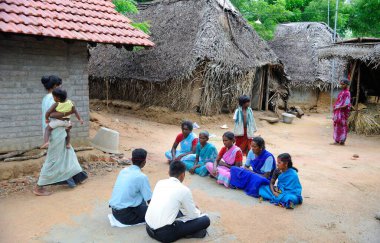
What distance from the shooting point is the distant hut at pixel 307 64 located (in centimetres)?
1833

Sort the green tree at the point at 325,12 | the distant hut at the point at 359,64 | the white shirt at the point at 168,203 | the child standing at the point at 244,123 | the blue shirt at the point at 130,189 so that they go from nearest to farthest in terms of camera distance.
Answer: the white shirt at the point at 168,203, the blue shirt at the point at 130,189, the child standing at the point at 244,123, the distant hut at the point at 359,64, the green tree at the point at 325,12

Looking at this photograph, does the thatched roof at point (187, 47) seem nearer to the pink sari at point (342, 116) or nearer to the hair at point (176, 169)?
the pink sari at point (342, 116)

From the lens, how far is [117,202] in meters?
4.09

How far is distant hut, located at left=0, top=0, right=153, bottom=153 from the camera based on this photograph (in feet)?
19.4

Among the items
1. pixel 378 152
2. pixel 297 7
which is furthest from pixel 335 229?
pixel 297 7

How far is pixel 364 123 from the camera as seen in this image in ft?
37.4

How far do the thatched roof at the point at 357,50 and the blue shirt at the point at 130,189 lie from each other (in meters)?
9.32

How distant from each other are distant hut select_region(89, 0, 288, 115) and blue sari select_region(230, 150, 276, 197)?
6.57m

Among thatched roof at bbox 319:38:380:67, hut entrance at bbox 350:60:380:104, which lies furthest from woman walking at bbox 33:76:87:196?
hut entrance at bbox 350:60:380:104

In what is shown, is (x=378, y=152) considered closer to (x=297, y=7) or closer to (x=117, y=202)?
(x=117, y=202)

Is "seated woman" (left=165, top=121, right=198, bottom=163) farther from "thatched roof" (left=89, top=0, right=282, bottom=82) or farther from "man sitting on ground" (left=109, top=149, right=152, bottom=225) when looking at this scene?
"thatched roof" (left=89, top=0, right=282, bottom=82)

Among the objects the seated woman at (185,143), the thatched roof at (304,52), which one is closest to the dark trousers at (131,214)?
the seated woman at (185,143)

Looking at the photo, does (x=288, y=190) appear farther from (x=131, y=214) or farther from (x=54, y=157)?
(x=54, y=157)

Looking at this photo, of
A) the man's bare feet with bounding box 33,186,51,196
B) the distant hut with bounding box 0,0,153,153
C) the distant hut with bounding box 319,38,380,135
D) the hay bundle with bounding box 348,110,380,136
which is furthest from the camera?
the hay bundle with bounding box 348,110,380,136
